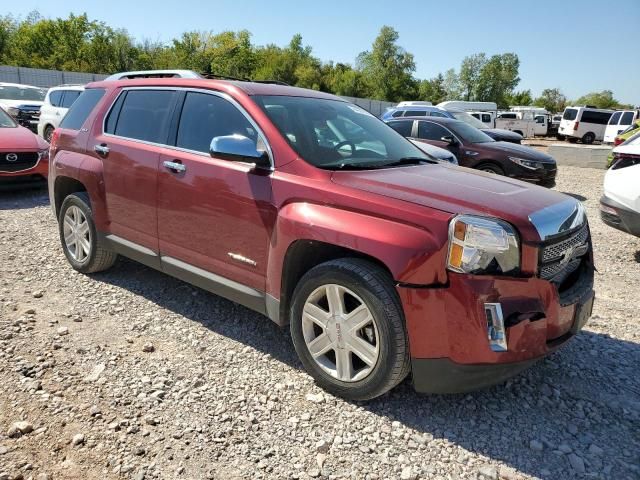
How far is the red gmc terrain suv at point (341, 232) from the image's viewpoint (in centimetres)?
239

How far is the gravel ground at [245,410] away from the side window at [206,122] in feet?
4.52

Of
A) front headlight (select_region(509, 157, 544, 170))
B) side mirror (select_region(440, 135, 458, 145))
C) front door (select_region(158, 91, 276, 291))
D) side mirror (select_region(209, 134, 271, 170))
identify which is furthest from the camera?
side mirror (select_region(440, 135, 458, 145))

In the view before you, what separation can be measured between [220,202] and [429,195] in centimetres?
138

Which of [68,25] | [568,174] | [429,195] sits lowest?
[568,174]

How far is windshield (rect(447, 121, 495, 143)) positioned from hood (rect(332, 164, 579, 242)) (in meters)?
7.23

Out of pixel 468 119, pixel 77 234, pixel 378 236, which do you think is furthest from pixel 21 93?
pixel 378 236

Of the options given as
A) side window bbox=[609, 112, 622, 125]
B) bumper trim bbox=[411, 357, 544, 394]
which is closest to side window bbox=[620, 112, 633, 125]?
side window bbox=[609, 112, 622, 125]

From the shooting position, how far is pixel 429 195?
2.60 m

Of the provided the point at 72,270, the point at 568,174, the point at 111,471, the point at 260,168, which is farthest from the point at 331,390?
the point at 568,174

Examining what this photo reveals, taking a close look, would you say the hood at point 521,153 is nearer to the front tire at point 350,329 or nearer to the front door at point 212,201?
the front door at point 212,201

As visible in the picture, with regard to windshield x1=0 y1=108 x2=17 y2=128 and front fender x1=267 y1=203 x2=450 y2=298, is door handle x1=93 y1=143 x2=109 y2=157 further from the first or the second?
windshield x1=0 y1=108 x2=17 y2=128

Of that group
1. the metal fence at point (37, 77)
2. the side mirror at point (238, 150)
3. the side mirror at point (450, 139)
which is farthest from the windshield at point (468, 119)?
the metal fence at point (37, 77)

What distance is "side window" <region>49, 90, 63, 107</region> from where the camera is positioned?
13.4m

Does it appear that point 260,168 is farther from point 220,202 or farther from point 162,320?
point 162,320
